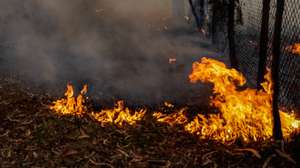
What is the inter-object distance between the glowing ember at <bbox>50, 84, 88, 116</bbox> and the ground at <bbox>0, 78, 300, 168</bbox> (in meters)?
0.17

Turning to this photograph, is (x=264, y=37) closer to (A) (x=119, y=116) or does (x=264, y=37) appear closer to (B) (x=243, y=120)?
(B) (x=243, y=120)

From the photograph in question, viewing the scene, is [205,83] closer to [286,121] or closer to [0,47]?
[286,121]

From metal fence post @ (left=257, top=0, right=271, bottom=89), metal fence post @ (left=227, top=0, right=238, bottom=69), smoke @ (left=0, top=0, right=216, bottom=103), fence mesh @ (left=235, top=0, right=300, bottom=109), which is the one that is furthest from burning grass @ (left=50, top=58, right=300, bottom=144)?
metal fence post @ (left=227, top=0, right=238, bottom=69)

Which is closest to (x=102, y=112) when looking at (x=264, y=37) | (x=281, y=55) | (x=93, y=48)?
(x=264, y=37)

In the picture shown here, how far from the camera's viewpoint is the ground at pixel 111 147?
4.68 m

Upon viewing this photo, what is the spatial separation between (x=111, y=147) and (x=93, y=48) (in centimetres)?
577

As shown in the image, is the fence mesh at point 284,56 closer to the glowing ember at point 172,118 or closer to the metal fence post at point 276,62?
the metal fence post at point 276,62

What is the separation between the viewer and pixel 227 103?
5562mm

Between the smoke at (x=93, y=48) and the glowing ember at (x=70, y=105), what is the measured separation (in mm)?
600

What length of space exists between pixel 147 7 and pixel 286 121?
15.5 meters

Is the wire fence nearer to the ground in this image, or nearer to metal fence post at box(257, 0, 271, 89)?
metal fence post at box(257, 0, 271, 89)

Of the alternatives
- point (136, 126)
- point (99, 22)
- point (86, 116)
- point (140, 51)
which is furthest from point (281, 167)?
point (99, 22)

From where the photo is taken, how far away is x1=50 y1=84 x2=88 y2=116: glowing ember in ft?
20.3

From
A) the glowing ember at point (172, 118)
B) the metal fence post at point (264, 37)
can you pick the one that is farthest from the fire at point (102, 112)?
the metal fence post at point (264, 37)
